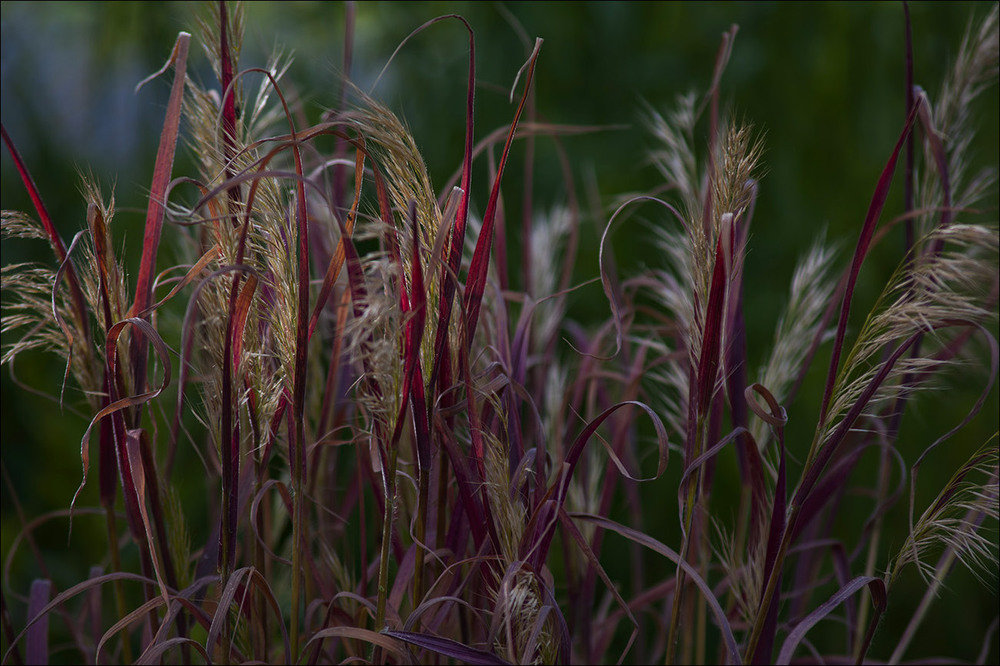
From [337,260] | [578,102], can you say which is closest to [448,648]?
[337,260]

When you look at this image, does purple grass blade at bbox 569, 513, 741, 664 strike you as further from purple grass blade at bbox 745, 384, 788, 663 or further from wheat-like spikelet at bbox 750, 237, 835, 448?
wheat-like spikelet at bbox 750, 237, 835, 448

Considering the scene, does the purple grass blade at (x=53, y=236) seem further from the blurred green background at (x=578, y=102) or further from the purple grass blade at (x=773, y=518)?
the blurred green background at (x=578, y=102)

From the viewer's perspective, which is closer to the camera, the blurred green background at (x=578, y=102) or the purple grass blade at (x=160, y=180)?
the purple grass blade at (x=160, y=180)

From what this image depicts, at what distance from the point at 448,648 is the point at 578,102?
1.13 m

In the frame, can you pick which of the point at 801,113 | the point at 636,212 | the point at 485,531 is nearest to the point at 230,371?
the point at 485,531

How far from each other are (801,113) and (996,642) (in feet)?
2.70

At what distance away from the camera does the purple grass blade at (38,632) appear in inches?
22.3

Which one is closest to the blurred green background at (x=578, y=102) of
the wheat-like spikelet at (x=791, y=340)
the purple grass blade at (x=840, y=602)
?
the wheat-like spikelet at (x=791, y=340)

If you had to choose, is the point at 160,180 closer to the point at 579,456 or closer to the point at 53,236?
the point at 53,236

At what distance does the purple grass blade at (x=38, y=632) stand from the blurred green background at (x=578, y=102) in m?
0.53

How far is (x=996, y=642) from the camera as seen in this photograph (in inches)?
40.1

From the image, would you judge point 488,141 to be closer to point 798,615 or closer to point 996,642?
point 798,615

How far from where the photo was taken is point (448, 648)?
0.44 meters

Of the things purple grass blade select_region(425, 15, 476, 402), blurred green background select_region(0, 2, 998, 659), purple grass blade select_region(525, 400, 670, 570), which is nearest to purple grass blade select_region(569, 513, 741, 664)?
purple grass blade select_region(525, 400, 670, 570)
